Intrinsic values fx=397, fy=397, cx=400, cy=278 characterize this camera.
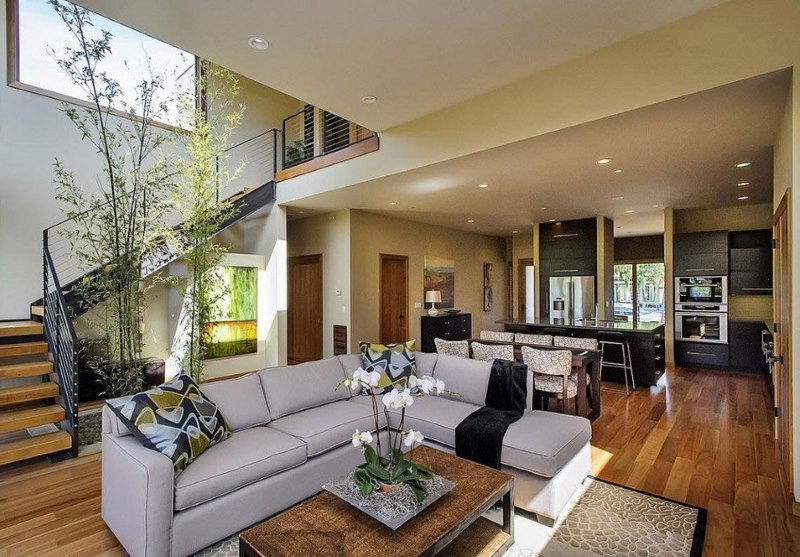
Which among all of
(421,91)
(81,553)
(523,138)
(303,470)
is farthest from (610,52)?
(81,553)

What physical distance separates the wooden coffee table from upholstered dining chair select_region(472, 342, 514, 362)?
2026 millimetres

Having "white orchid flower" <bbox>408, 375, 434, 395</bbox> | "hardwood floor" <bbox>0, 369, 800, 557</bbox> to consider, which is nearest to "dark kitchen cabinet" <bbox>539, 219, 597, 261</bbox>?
"hardwood floor" <bbox>0, 369, 800, 557</bbox>

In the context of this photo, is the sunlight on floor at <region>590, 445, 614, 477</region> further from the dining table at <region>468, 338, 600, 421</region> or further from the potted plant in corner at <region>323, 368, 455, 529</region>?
the potted plant in corner at <region>323, 368, 455, 529</region>

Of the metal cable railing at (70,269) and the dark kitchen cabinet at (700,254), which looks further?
the dark kitchen cabinet at (700,254)

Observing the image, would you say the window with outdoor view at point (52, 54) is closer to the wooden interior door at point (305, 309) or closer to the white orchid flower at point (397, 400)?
the wooden interior door at point (305, 309)

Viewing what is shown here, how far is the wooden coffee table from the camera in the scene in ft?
5.42

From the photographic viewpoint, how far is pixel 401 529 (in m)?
1.77

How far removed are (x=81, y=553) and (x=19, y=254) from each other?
482 centimetres

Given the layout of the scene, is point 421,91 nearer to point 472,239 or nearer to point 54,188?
point 54,188

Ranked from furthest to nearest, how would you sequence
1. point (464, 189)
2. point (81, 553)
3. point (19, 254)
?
point (464, 189), point (19, 254), point (81, 553)

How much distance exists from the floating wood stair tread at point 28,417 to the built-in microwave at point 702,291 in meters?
9.06

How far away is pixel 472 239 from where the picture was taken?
33.2 ft

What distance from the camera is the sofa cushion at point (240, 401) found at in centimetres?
288

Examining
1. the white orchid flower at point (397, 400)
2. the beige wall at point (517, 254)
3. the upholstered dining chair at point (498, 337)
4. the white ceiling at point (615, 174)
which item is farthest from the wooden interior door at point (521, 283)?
the white orchid flower at point (397, 400)
